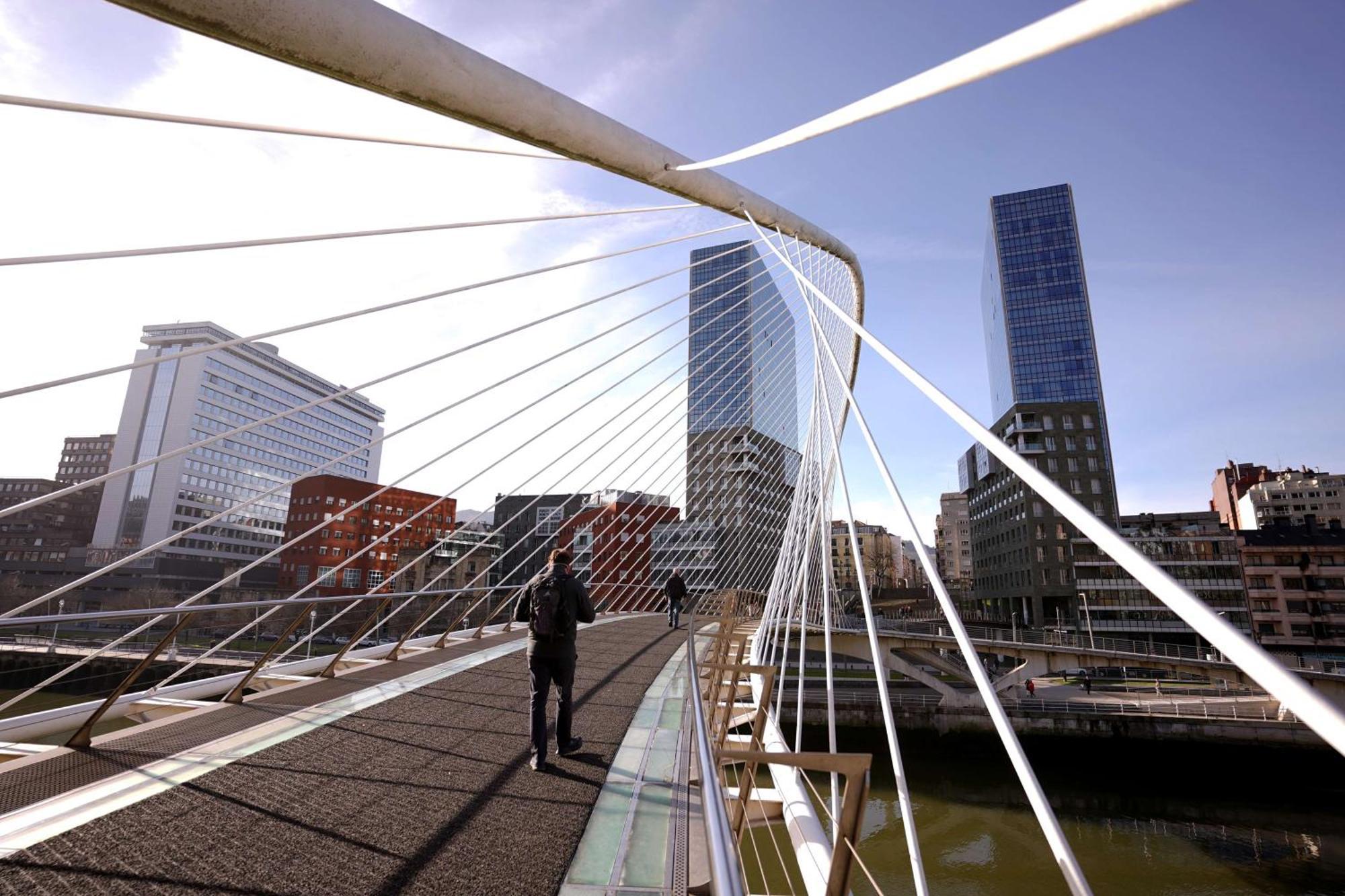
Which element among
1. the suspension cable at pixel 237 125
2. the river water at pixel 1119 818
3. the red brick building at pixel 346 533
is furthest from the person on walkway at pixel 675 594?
the red brick building at pixel 346 533

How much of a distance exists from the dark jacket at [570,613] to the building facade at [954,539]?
87.2 meters

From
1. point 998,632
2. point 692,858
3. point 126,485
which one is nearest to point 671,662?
point 692,858

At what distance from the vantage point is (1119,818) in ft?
55.9

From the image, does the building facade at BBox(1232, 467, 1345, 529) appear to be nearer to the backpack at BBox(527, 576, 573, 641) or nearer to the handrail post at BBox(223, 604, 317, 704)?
the backpack at BBox(527, 576, 573, 641)

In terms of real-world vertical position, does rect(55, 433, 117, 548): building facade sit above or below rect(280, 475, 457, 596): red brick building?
above

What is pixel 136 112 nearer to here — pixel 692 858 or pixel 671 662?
pixel 692 858

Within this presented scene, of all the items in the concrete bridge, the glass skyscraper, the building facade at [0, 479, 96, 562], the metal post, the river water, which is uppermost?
the glass skyscraper

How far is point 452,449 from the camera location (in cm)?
584

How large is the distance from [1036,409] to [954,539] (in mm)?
48226

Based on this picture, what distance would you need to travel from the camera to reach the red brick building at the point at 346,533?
48938mm

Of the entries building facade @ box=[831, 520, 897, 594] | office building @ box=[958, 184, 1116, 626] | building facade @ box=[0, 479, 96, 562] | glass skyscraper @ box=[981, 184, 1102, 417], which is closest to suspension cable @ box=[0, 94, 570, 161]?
office building @ box=[958, 184, 1116, 626]

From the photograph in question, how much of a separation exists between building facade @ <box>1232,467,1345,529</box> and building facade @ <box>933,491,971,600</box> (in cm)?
2891

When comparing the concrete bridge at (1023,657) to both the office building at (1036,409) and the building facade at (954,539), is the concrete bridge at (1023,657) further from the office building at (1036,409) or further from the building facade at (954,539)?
the building facade at (954,539)

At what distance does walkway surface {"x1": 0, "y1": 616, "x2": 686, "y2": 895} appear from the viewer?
1.90 metres
